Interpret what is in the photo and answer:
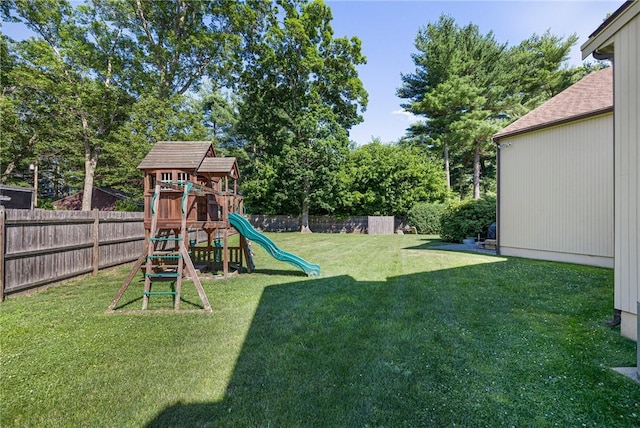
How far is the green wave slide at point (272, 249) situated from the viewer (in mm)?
7410

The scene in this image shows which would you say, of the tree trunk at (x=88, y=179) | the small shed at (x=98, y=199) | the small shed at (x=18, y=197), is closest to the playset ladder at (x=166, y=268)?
the small shed at (x=18, y=197)

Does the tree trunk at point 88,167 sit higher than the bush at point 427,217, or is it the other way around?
the tree trunk at point 88,167

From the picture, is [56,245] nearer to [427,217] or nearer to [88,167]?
[88,167]

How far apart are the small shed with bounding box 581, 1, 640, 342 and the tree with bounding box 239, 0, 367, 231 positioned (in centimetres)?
1838

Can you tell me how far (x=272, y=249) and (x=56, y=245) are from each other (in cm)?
433

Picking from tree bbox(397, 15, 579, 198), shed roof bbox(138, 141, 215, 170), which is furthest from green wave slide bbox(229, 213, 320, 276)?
tree bbox(397, 15, 579, 198)

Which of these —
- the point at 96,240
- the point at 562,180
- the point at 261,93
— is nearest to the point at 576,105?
the point at 562,180

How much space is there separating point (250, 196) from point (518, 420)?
22182 mm

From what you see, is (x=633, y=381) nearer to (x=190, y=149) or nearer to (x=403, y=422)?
(x=403, y=422)

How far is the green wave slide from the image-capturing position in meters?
7.41

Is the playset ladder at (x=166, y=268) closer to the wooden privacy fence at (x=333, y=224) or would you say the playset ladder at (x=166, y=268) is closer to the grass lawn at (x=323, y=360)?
the grass lawn at (x=323, y=360)

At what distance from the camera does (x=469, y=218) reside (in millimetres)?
14039

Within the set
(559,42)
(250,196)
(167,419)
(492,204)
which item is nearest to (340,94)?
(250,196)

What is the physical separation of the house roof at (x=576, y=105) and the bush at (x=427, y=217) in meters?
12.0
